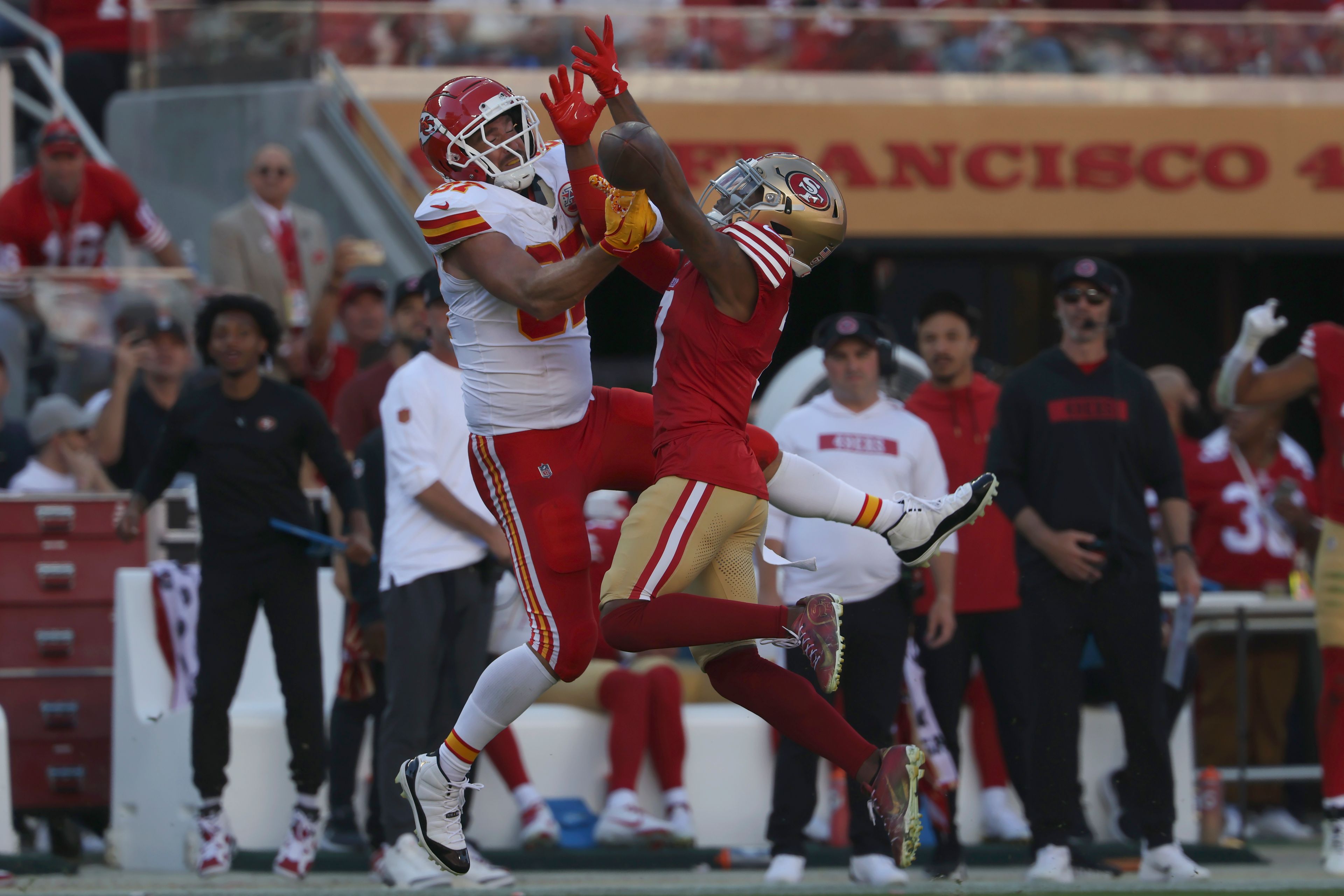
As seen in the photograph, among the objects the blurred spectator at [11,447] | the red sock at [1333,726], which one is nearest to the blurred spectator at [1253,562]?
the red sock at [1333,726]

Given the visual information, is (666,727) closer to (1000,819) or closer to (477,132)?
(1000,819)

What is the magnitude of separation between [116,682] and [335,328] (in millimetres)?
3449

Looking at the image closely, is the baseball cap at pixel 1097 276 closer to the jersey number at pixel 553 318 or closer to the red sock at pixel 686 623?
the jersey number at pixel 553 318

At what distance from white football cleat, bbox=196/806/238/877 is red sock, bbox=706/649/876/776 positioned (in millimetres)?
2522

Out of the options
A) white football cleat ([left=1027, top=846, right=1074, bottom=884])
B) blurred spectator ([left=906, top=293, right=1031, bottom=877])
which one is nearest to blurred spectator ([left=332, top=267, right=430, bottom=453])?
blurred spectator ([left=906, top=293, right=1031, bottom=877])

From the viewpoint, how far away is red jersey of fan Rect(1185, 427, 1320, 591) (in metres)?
8.57

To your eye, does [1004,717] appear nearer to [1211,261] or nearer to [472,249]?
[472,249]

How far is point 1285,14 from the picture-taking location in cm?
1413

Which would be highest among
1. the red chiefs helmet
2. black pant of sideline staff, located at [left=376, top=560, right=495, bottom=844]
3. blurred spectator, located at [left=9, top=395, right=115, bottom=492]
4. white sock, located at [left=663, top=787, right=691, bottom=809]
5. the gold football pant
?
the red chiefs helmet

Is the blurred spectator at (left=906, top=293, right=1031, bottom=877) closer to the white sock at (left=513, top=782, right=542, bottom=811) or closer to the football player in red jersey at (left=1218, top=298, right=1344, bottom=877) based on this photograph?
the football player in red jersey at (left=1218, top=298, right=1344, bottom=877)

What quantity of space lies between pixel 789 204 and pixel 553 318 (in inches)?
27.8

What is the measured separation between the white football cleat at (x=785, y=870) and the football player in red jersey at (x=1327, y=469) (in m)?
1.88

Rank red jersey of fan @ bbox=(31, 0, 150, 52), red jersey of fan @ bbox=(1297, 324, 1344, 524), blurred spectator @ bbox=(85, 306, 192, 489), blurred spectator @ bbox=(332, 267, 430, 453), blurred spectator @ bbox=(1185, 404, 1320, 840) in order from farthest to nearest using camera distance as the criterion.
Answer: red jersey of fan @ bbox=(31, 0, 150, 52), blurred spectator @ bbox=(1185, 404, 1320, 840), blurred spectator @ bbox=(85, 306, 192, 489), blurred spectator @ bbox=(332, 267, 430, 453), red jersey of fan @ bbox=(1297, 324, 1344, 524)

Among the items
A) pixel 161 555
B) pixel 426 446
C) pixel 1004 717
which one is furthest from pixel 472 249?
pixel 161 555
